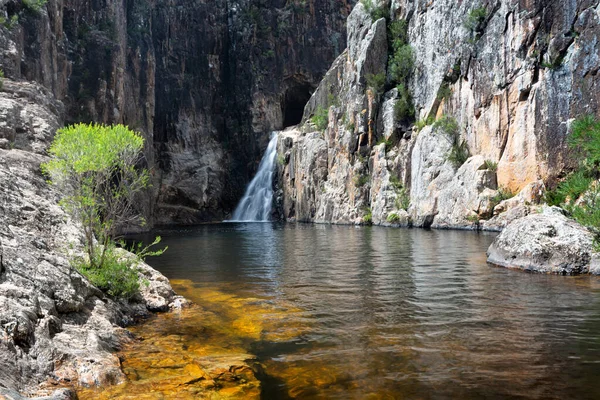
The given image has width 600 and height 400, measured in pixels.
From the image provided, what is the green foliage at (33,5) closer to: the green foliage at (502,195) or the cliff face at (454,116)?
the cliff face at (454,116)

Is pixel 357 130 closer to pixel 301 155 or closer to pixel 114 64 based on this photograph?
pixel 301 155

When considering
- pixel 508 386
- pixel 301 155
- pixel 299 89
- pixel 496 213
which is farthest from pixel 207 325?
pixel 299 89

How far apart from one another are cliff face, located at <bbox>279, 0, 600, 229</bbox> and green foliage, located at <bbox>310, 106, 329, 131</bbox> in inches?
37.3

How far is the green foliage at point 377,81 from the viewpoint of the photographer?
5119 cm

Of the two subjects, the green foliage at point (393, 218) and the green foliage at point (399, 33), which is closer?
the green foliage at point (393, 218)

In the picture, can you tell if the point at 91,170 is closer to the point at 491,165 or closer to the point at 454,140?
the point at 491,165

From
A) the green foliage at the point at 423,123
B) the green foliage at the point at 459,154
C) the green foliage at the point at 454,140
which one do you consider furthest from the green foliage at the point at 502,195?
the green foliage at the point at 423,123

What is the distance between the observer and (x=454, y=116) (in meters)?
41.8

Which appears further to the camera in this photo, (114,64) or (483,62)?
(114,64)

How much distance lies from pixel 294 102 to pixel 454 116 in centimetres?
4721

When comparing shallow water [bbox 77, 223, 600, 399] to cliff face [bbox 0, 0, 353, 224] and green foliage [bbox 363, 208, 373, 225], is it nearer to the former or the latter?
green foliage [bbox 363, 208, 373, 225]

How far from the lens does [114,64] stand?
49.9 meters

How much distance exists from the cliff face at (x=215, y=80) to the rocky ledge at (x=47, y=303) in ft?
152

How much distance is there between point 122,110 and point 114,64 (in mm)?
5015
